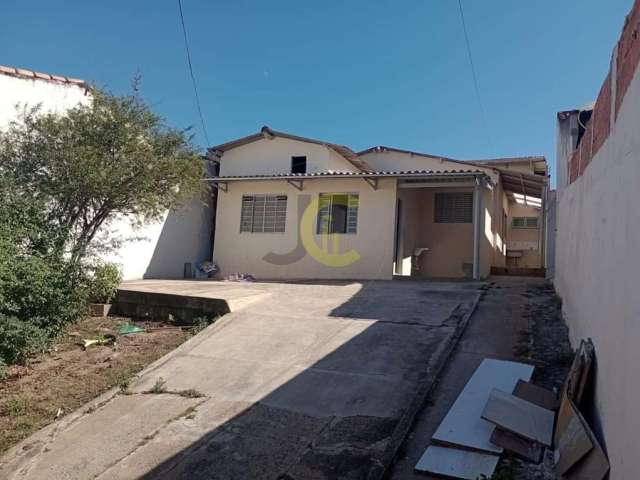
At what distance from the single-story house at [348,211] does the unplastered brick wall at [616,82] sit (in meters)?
6.90

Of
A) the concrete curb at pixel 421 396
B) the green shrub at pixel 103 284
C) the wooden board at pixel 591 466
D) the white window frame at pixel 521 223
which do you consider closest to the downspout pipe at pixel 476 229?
the concrete curb at pixel 421 396

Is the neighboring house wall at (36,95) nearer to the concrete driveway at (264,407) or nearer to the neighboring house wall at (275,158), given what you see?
the concrete driveway at (264,407)

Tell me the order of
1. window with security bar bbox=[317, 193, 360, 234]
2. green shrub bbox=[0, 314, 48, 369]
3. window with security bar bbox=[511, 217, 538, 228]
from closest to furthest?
green shrub bbox=[0, 314, 48, 369] < window with security bar bbox=[317, 193, 360, 234] < window with security bar bbox=[511, 217, 538, 228]

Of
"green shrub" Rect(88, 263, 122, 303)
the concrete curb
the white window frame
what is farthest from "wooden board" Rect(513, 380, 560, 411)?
the white window frame

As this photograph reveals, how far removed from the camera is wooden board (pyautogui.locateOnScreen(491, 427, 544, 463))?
3.61 meters

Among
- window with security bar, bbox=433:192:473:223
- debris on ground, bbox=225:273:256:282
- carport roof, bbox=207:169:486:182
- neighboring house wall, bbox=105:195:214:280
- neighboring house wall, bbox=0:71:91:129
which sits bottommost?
debris on ground, bbox=225:273:256:282

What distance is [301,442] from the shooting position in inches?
168

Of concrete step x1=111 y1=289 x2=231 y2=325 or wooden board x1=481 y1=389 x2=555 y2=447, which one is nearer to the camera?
wooden board x1=481 y1=389 x2=555 y2=447

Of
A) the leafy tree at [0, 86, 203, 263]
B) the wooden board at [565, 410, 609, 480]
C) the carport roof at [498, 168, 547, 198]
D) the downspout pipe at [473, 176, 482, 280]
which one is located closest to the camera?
the wooden board at [565, 410, 609, 480]

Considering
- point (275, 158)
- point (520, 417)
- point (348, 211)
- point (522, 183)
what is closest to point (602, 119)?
point (520, 417)

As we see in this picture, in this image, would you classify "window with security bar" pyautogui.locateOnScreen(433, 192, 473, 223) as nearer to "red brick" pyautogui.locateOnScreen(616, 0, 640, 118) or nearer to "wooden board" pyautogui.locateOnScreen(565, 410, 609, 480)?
"red brick" pyautogui.locateOnScreen(616, 0, 640, 118)

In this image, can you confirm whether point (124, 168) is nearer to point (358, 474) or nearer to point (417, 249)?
point (358, 474)

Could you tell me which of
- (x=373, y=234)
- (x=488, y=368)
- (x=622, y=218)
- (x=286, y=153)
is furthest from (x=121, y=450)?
(x=286, y=153)

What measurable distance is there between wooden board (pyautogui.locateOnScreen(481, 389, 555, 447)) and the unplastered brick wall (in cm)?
239
